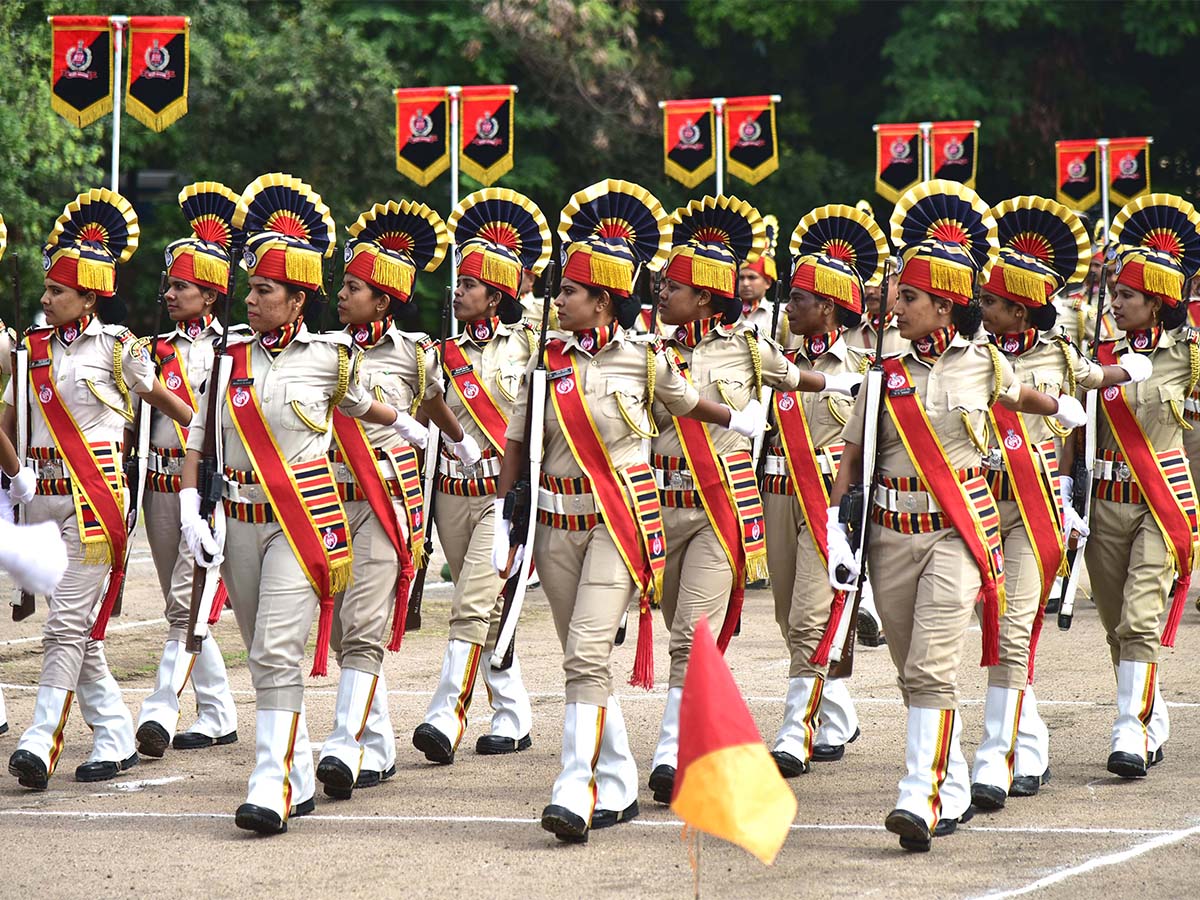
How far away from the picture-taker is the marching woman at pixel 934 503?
6797mm

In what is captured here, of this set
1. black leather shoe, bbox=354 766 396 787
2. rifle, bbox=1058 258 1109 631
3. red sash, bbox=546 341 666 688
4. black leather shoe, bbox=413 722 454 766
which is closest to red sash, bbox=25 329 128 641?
black leather shoe, bbox=354 766 396 787

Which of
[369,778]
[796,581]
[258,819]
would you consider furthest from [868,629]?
[258,819]

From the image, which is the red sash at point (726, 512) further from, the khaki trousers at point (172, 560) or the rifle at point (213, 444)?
the khaki trousers at point (172, 560)

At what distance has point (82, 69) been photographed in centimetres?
1341

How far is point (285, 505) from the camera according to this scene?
23.2ft

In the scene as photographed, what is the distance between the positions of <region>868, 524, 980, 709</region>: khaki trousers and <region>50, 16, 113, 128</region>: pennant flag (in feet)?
26.9

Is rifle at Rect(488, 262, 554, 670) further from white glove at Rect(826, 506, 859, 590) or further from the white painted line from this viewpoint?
the white painted line

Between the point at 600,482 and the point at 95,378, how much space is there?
239 cm

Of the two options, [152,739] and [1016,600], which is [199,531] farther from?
[1016,600]

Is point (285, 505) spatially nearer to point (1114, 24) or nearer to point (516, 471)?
point (516, 471)

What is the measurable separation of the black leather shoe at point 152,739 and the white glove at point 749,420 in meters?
3.02

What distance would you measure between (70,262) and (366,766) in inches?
97.6

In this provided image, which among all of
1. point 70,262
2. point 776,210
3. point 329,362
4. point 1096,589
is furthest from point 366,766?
point 776,210

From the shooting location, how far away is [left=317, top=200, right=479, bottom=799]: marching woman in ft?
25.6
